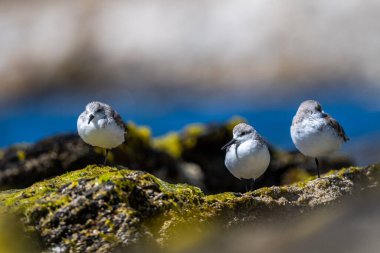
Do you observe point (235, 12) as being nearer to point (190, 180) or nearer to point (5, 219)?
point (190, 180)

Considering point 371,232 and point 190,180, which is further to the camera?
point 190,180

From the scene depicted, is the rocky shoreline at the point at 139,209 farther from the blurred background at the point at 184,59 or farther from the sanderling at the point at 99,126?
the blurred background at the point at 184,59

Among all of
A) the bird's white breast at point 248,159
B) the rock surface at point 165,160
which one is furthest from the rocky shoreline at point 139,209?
the rock surface at point 165,160

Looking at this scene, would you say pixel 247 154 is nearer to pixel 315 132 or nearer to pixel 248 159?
pixel 248 159

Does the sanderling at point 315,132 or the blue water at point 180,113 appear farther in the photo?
the blue water at point 180,113

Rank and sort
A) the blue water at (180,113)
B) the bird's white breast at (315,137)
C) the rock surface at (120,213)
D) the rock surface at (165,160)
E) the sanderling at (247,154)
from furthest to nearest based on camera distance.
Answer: the blue water at (180,113) < the rock surface at (165,160) < the bird's white breast at (315,137) < the sanderling at (247,154) < the rock surface at (120,213)

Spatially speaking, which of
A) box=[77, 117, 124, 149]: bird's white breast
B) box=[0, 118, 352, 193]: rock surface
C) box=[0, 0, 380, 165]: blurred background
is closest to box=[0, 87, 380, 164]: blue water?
box=[0, 0, 380, 165]: blurred background

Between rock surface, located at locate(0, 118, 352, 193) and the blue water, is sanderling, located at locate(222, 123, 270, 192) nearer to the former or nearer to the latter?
rock surface, located at locate(0, 118, 352, 193)

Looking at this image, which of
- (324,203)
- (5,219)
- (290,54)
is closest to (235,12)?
(290,54)
